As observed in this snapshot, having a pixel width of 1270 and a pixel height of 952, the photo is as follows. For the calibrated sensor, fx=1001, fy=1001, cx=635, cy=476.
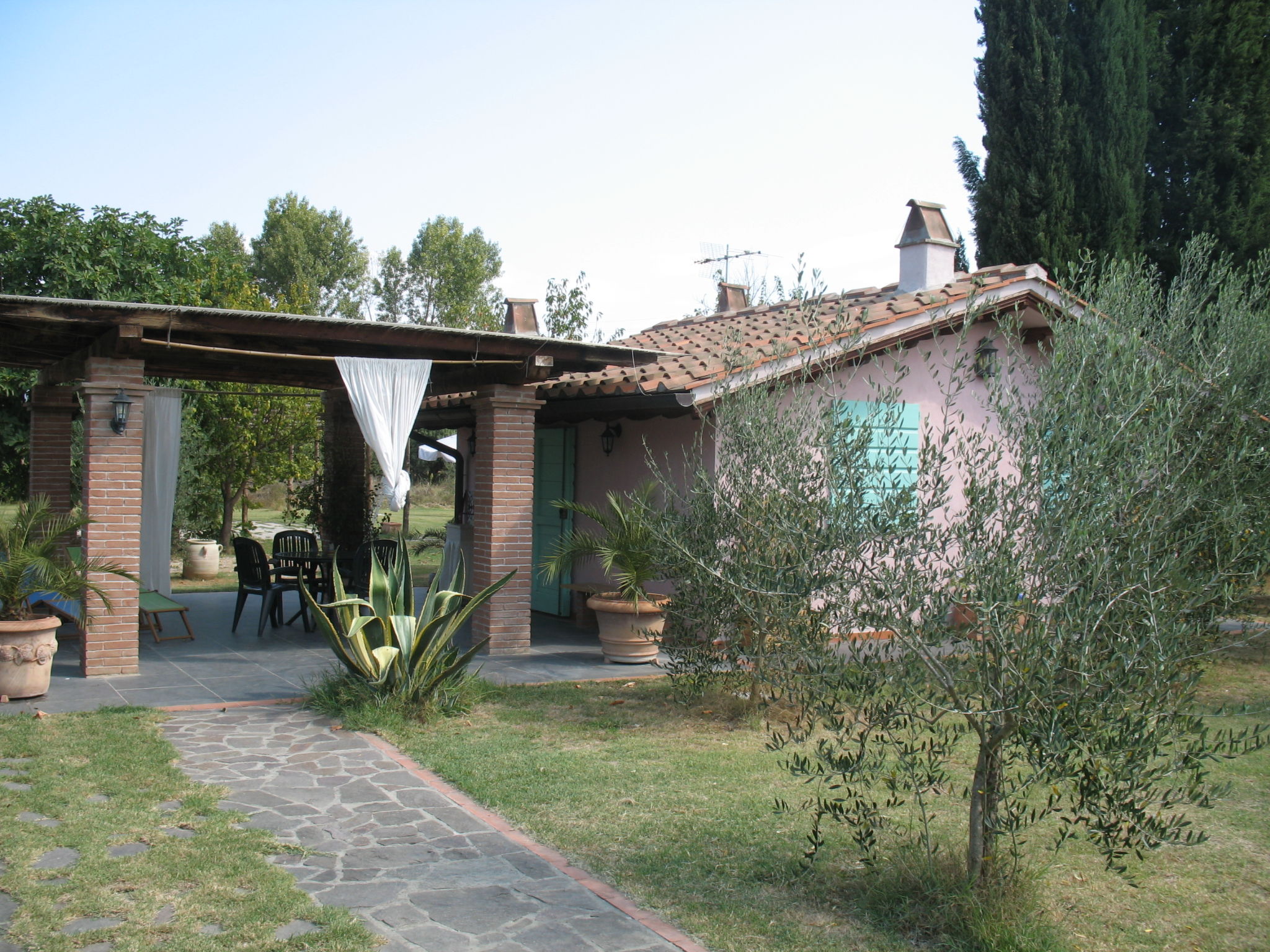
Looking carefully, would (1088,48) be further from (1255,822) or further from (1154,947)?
(1154,947)

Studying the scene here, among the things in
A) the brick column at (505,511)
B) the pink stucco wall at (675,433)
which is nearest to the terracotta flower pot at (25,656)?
the brick column at (505,511)

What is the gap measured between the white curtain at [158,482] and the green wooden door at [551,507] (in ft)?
12.7

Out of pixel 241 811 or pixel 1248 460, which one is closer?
pixel 241 811

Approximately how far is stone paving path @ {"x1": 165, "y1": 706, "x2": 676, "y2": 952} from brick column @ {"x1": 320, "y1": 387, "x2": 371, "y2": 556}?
7117mm

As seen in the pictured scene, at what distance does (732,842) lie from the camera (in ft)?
15.5

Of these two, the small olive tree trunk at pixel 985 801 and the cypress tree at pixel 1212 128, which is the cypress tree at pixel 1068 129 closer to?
the cypress tree at pixel 1212 128

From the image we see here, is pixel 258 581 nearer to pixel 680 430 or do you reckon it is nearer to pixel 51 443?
pixel 51 443

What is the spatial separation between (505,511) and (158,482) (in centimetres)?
320

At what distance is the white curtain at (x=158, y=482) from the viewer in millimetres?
9055

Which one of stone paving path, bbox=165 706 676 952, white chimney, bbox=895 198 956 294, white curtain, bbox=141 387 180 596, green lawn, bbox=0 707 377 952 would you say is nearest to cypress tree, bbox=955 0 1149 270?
white chimney, bbox=895 198 956 294

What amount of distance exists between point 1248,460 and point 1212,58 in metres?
11.2

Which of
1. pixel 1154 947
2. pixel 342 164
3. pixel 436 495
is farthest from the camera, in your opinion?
pixel 436 495

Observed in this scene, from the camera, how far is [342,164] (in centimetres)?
2247

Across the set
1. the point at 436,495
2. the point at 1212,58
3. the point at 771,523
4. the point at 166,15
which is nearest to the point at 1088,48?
the point at 1212,58
